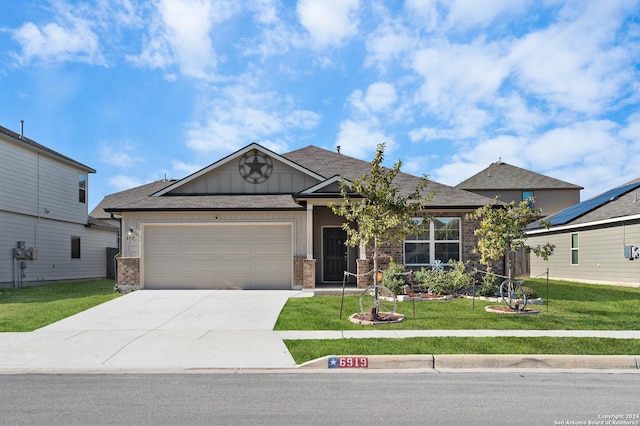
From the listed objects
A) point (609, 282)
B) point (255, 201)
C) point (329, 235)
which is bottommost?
point (609, 282)

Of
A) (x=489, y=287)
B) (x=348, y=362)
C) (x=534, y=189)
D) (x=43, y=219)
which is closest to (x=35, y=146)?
(x=43, y=219)

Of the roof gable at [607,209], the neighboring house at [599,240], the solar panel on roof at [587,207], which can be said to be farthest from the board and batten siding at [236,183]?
the solar panel on roof at [587,207]

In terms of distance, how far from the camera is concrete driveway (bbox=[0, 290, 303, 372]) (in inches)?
340

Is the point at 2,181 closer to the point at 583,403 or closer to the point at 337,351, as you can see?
the point at 337,351

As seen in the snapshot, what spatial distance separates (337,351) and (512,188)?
108 feet

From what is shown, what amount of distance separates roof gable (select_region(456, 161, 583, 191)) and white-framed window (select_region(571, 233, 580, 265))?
47.2 ft

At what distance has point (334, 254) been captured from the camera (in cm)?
1938

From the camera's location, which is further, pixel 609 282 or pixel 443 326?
pixel 609 282

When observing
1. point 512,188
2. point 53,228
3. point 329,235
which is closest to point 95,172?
point 53,228

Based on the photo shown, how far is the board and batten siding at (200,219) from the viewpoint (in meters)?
17.8

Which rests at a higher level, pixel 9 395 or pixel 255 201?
pixel 255 201

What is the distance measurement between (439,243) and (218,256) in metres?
7.67

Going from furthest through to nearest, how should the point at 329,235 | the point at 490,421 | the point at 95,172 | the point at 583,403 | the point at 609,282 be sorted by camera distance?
1. the point at 95,172
2. the point at 609,282
3. the point at 329,235
4. the point at 583,403
5. the point at 490,421

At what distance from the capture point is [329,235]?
765 inches
